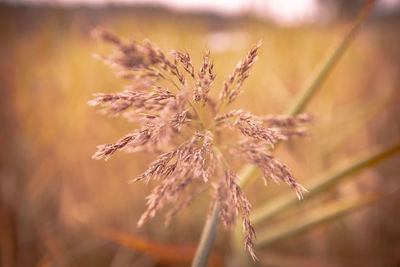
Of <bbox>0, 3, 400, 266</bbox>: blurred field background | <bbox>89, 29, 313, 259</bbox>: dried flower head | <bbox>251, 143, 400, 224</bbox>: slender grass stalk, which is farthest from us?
<bbox>0, 3, 400, 266</bbox>: blurred field background

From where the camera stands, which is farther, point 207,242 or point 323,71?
point 323,71

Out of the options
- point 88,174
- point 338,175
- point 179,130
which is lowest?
point 88,174

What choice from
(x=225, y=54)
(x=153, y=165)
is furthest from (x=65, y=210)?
(x=225, y=54)

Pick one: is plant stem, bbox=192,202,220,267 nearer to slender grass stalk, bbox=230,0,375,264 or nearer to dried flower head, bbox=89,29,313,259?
dried flower head, bbox=89,29,313,259

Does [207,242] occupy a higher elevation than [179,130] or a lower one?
lower

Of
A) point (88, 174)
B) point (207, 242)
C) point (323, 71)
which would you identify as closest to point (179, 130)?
point (207, 242)

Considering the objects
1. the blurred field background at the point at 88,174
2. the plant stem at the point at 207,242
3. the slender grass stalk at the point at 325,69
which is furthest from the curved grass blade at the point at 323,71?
the blurred field background at the point at 88,174

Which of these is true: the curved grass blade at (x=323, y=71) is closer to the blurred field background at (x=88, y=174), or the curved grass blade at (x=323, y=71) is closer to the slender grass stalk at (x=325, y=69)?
the slender grass stalk at (x=325, y=69)

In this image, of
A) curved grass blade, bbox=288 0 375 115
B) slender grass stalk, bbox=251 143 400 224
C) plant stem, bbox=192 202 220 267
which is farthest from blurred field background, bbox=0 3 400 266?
plant stem, bbox=192 202 220 267

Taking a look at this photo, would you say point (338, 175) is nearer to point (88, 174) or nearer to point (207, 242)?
point (207, 242)
